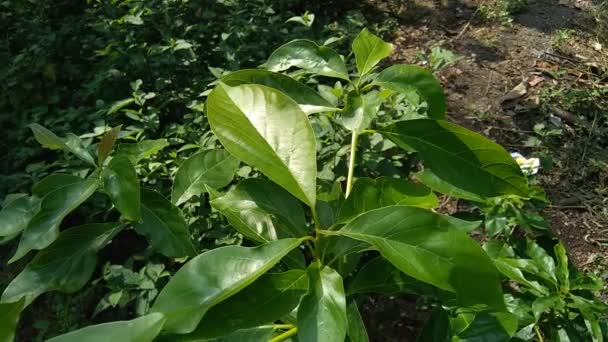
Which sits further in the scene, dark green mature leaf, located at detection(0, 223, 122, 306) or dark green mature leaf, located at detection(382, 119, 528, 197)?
dark green mature leaf, located at detection(0, 223, 122, 306)

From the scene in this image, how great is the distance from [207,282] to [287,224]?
0.86 feet

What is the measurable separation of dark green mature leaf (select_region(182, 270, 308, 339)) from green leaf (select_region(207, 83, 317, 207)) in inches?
5.1

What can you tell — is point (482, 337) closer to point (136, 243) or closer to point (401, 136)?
point (401, 136)

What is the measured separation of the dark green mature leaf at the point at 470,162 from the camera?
84 cm

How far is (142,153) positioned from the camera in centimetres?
125

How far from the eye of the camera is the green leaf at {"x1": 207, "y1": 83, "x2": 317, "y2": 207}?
2.48ft

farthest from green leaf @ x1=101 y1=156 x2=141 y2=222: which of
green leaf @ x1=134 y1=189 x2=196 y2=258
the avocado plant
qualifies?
green leaf @ x1=134 y1=189 x2=196 y2=258

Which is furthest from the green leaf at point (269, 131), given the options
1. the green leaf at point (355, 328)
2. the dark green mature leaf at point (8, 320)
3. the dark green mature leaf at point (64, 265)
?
the dark green mature leaf at point (64, 265)

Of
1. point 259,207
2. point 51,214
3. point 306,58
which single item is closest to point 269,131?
point 259,207

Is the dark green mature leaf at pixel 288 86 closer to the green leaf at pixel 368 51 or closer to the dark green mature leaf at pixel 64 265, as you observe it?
the green leaf at pixel 368 51

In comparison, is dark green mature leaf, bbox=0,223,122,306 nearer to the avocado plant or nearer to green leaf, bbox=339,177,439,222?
the avocado plant

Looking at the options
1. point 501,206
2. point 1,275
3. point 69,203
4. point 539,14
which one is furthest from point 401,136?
point 539,14

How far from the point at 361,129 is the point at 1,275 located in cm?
208

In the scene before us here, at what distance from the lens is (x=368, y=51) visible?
102 centimetres
